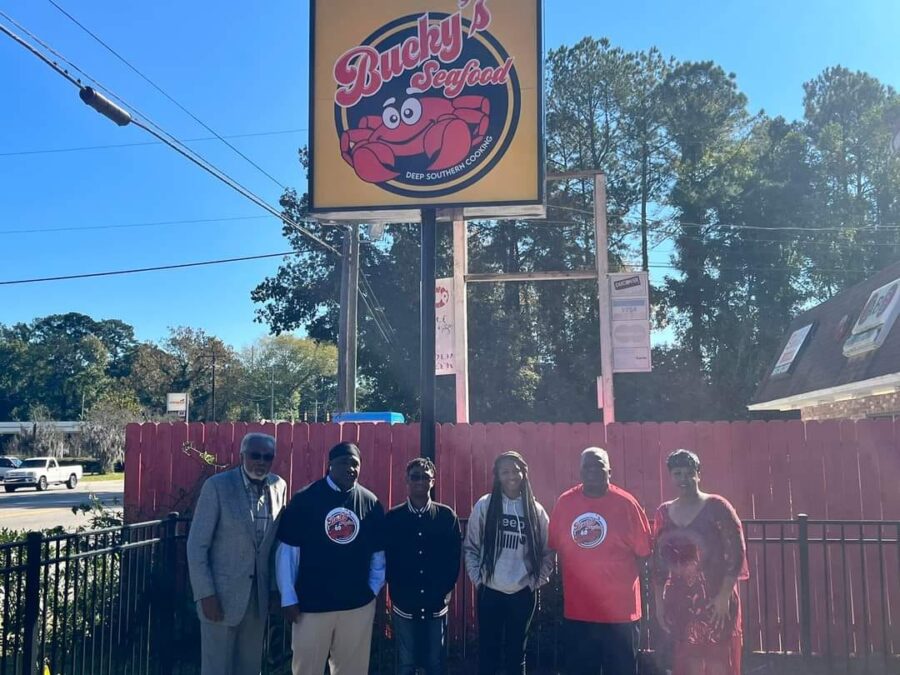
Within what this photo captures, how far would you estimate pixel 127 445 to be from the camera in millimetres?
7438

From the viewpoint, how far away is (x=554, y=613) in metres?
6.31

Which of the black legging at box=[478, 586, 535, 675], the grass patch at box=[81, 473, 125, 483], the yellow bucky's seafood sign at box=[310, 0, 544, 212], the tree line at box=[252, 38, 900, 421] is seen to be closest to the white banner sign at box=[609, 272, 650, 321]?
the yellow bucky's seafood sign at box=[310, 0, 544, 212]

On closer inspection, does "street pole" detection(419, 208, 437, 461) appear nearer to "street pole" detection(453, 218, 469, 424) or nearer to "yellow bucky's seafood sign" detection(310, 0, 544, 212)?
"yellow bucky's seafood sign" detection(310, 0, 544, 212)

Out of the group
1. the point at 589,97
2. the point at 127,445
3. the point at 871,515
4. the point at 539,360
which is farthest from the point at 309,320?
the point at 871,515

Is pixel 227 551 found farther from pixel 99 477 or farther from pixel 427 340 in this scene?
pixel 99 477

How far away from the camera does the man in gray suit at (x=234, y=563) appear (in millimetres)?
4191

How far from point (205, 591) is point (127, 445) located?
379 centimetres

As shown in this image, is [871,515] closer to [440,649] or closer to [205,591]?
[440,649]

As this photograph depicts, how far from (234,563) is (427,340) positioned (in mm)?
2500

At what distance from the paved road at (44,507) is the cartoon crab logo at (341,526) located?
8.86 m

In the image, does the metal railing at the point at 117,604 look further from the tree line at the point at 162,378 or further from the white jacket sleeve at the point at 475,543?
the tree line at the point at 162,378

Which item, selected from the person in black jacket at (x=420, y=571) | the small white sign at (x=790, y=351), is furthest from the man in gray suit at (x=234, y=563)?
the small white sign at (x=790, y=351)

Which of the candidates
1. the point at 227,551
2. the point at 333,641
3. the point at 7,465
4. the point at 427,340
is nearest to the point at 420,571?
the point at 333,641

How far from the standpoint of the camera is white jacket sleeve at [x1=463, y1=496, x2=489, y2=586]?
445 centimetres
